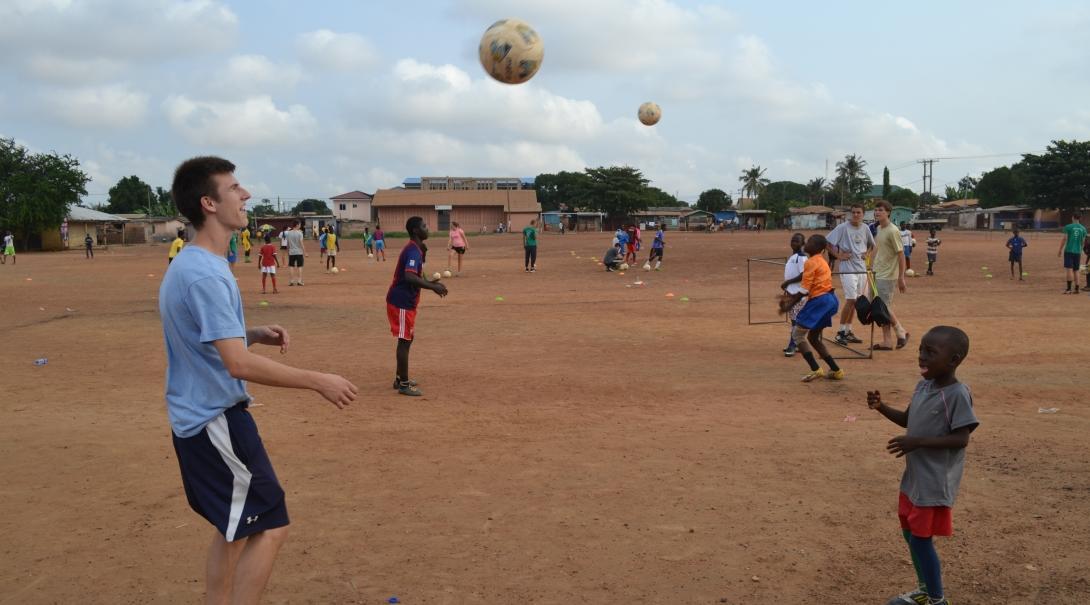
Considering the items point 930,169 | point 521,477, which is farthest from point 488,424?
point 930,169

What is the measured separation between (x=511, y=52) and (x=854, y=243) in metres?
5.64

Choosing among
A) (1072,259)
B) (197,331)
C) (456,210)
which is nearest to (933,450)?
(197,331)

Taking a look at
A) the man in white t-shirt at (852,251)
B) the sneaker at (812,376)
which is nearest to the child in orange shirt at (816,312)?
the sneaker at (812,376)

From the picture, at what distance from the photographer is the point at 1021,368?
9445mm

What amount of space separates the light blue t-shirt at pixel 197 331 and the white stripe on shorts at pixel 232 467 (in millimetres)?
43

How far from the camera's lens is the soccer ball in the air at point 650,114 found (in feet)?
89.9

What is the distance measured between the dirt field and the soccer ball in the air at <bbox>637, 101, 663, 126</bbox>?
638 inches

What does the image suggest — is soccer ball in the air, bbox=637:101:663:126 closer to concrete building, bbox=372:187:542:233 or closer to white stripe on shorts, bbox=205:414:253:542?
white stripe on shorts, bbox=205:414:253:542

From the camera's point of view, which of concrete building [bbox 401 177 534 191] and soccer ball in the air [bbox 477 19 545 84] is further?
concrete building [bbox 401 177 534 191]

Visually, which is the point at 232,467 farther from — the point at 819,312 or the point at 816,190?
the point at 816,190

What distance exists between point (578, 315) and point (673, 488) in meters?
9.98

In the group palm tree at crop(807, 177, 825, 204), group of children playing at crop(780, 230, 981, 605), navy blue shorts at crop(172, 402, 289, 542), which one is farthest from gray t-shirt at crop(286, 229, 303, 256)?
palm tree at crop(807, 177, 825, 204)

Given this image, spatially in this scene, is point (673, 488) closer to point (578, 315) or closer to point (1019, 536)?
point (1019, 536)

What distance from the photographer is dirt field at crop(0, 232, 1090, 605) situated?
13.6 feet
